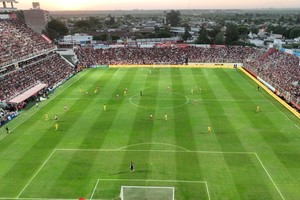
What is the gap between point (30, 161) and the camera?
29188 millimetres

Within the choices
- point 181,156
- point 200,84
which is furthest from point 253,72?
point 181,156

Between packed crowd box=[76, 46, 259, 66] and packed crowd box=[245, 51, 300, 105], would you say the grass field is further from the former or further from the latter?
packed crowd box=[76, 46, 259, 66]

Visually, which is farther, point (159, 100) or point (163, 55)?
point (163, 55)

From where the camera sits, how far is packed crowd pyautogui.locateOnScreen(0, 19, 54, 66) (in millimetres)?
54875

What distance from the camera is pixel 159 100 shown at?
4775 cm

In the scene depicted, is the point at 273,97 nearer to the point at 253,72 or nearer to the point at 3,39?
the point at 253,72

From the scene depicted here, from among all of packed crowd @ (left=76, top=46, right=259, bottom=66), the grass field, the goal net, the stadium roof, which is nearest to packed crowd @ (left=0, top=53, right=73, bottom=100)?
the stadium roof

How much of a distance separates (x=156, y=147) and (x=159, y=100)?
16.8m

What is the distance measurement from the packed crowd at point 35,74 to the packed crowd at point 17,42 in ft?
6.95

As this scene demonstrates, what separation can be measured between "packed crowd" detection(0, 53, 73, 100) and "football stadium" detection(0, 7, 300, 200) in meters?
0.26

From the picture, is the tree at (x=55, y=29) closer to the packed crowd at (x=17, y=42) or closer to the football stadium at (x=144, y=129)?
the packed crowd at (x=17, y=42)

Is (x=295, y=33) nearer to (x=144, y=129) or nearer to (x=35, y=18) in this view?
(x=35, y=18)

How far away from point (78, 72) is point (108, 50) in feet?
63.7

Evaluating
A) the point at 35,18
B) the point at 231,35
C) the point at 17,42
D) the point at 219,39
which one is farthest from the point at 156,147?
the point at 35,18
